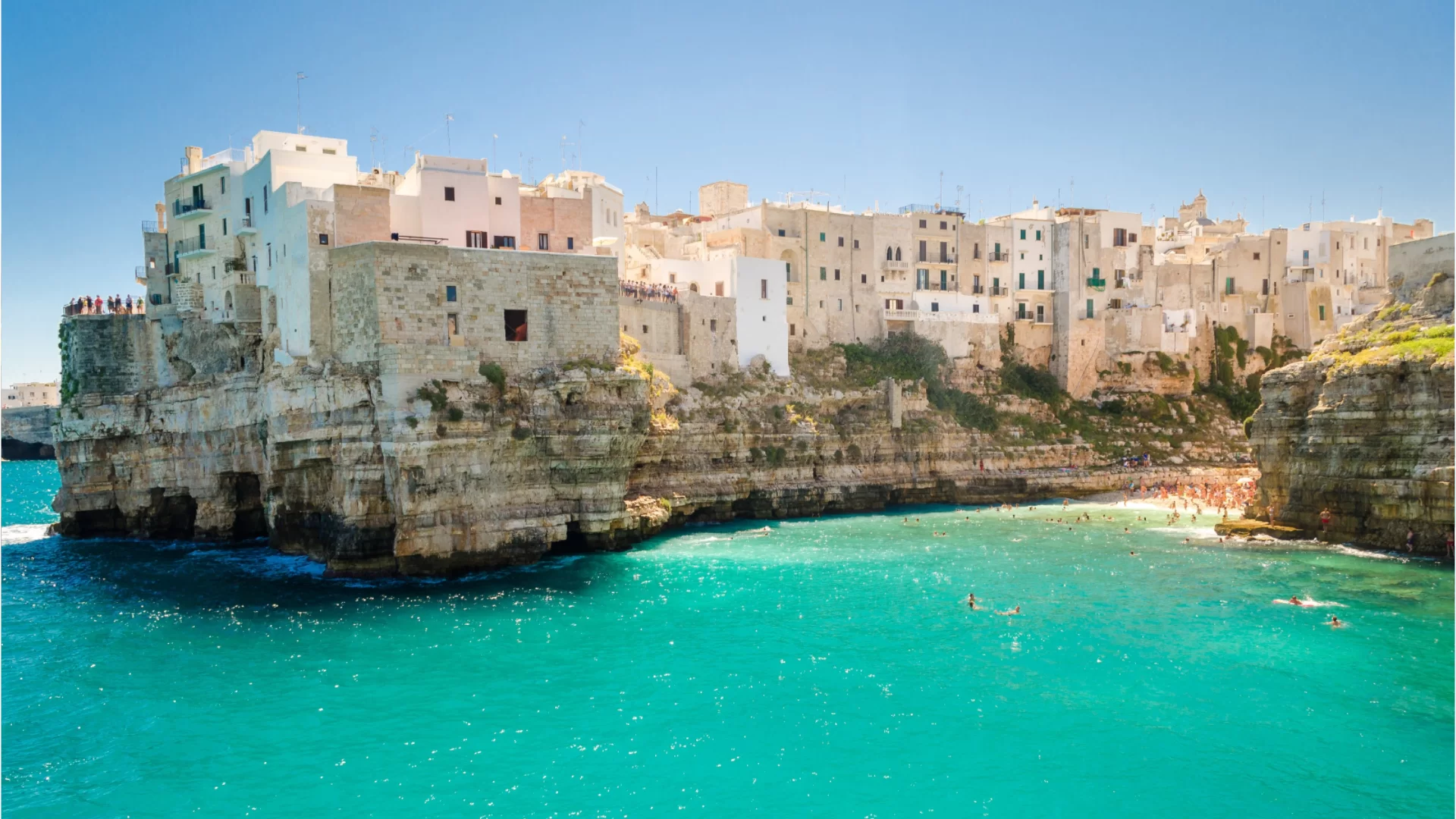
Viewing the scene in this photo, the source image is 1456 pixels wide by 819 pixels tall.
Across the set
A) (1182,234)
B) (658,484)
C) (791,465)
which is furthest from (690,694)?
(1182,234)

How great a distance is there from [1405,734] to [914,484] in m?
32.7

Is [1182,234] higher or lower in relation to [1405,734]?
higher

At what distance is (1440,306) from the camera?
117 ft

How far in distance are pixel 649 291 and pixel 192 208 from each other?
61.2ft

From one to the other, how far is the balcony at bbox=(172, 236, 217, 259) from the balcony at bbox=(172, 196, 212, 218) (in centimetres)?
92

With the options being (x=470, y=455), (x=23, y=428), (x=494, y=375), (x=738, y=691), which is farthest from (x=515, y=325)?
(x=23, y=428)

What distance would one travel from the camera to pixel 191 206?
41.9 metres

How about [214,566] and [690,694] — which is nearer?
[690,694]

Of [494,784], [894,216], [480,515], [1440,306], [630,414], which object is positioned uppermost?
[894,216]

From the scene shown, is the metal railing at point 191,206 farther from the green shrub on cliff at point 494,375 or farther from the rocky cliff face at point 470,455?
the green shrub on cliff at point 494,375

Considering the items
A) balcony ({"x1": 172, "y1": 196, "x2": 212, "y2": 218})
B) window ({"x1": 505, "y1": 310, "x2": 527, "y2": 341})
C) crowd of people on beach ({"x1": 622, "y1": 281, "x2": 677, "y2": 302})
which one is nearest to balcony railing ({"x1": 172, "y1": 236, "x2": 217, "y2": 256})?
balcony ({"x1": 172, "y1": 196, "x2": 212, "y2": 218})

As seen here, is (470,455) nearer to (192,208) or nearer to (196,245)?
(196,245)

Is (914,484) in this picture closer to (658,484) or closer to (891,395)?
(891,395)

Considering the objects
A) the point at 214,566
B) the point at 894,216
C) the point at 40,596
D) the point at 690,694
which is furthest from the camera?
the point at 894,216
